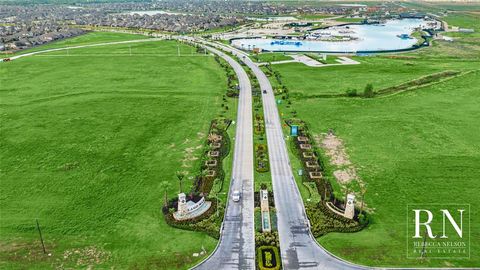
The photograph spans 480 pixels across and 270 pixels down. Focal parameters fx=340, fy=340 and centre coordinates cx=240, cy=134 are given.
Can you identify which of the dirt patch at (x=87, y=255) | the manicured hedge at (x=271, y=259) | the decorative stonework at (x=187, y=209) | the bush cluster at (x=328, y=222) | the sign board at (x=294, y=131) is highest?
the sign board at (x=294, y=131)

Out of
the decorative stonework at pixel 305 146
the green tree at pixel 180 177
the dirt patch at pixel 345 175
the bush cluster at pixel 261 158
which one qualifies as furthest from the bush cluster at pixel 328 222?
the green tree at pixel 180 177

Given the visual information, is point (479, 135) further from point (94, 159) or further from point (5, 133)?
point (5, 133)

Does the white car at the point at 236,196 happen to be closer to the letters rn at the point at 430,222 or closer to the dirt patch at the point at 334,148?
the dirt patch at the point at 334,148

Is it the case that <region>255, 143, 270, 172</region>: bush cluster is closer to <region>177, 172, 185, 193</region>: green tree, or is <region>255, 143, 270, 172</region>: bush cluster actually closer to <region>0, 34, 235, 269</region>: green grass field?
<region>0, 34, 235, 269</region>: green grass field

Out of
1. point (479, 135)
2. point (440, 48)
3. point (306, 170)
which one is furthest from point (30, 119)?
point (440, 48)

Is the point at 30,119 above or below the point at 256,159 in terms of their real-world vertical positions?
above

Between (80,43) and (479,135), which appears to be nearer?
(479,135)
